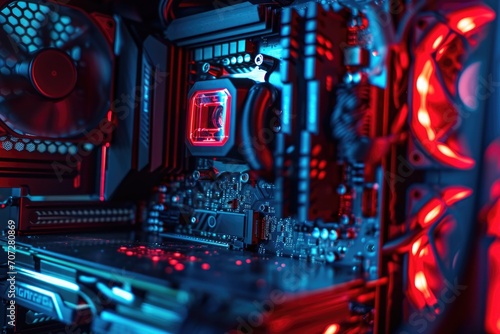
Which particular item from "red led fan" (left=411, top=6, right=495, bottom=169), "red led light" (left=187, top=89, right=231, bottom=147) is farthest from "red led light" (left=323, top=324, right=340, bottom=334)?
"red led light" (left=187, top=89, right=231, bottom=147)

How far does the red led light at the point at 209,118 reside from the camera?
1638 mm

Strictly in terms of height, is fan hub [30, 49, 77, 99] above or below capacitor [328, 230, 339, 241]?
above

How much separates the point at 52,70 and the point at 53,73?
0.01m

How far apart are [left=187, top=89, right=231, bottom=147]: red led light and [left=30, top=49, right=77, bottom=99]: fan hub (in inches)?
16.8

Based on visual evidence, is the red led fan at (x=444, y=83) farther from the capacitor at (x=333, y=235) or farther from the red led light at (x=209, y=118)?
the red led light at (x=209, y=118)

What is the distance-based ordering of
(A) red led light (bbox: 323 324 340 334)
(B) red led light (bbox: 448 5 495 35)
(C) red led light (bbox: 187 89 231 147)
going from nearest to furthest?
(A) red led light (bbox: 323 324 340 334) < (B) red led light (bbox: 448 5 495 35) < (C) red led light (bbox: 187 89 231 147)

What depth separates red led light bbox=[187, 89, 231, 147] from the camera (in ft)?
5.37

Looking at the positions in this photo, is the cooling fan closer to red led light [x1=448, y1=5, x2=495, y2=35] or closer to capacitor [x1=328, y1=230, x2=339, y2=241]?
capacitor [x1=328, y1=230, x2=339, y2=241]

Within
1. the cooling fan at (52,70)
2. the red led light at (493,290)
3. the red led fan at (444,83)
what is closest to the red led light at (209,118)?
the cooling fan at (52,70)

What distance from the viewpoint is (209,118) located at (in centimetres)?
173

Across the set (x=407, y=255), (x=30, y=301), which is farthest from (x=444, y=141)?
(x=30, y=301)

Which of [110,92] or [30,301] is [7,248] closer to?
[30,301]

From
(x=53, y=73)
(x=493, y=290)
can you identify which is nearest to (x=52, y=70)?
(x=53, y=73)

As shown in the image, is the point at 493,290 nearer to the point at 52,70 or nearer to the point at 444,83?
the point at 444,83
